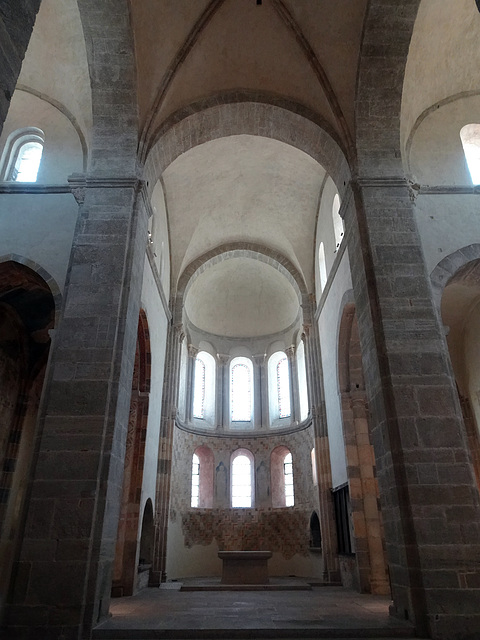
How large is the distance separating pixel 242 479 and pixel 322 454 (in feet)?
19.2

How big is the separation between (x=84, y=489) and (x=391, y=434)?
4.64m

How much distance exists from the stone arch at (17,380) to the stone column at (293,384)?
10944 mm

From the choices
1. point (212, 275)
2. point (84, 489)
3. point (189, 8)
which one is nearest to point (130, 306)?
point (84, 489)

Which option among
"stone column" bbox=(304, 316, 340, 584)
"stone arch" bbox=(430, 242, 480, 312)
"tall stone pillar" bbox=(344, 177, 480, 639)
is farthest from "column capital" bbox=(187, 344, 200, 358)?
"stone arch" bbox=(430, 242, 480, 312)

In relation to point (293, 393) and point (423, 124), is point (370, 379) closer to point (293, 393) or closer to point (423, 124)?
point (423, 124)

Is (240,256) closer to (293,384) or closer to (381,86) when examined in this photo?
(293,384)

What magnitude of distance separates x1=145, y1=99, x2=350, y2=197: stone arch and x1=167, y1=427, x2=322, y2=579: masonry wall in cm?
1084

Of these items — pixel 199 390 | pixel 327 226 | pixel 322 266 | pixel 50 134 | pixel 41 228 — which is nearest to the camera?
pixel 41 228

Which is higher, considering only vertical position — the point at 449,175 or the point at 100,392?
the point at 449,175

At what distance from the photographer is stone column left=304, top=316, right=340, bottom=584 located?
13.8 m

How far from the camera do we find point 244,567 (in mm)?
12266

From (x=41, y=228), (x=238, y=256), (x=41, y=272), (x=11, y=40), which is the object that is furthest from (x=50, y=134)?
(x=238, y=256)

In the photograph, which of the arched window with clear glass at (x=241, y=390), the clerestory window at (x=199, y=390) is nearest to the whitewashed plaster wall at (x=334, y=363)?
the arched window with clear glass at (x=241, y=390)

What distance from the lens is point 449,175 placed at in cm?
1031
